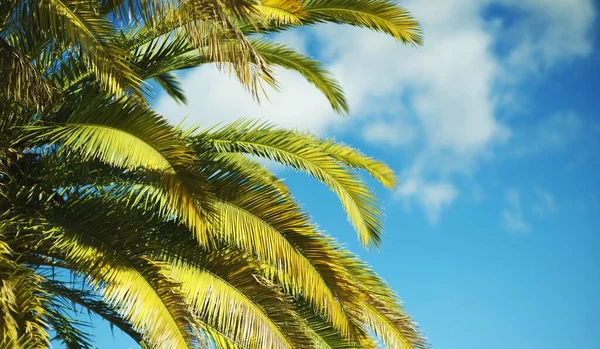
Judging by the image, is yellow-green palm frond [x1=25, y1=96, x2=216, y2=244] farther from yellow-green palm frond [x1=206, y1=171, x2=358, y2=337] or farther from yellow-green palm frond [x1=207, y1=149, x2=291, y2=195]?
yellow-green palm frond [x1=207, y1=149, x2=291, y2=195]

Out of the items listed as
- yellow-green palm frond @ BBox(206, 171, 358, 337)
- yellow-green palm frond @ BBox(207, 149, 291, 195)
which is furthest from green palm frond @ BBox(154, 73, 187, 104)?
yellow-green palm frond @ BBox(206, 171, 358, 337)

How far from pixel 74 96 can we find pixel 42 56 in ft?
2.04

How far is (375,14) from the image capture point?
916 centimetres

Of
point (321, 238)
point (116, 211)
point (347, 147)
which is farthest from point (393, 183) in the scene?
point (116, 211)

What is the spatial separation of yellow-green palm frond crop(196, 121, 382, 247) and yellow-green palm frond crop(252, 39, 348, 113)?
4.42ft

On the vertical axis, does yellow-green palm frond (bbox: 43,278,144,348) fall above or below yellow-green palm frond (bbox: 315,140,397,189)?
below

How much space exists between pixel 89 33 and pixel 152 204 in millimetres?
2061

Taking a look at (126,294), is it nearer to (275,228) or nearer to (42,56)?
(275,228)

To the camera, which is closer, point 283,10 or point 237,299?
point 237,299

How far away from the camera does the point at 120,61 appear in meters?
7.42

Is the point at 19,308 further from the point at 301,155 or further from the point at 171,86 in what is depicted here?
the point at 171,86

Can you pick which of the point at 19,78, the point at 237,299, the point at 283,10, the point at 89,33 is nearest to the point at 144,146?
the point at 89,33

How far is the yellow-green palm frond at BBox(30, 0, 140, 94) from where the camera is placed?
23.6 feet

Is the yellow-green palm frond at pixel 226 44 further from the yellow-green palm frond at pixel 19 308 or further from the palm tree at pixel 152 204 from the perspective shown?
the yellow-green palm frond at pixel 19 308
